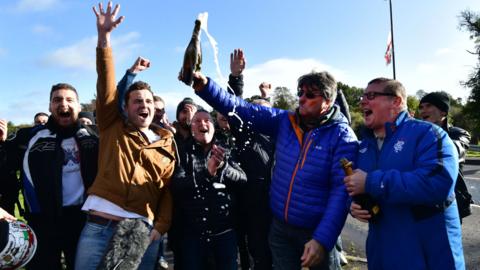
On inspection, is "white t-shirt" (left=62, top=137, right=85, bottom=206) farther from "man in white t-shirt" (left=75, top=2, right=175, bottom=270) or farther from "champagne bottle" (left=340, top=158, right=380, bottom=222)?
"champagne bottle" (left=340, top=158, right=380, bottom=222)

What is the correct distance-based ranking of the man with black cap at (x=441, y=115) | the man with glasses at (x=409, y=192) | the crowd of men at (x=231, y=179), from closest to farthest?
the man with glasses at (x=409, y=192) < the crowd of men at (x=231, y=179) < the man with black cap at (x=441, y=115)

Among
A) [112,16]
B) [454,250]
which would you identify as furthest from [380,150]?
[112,16]

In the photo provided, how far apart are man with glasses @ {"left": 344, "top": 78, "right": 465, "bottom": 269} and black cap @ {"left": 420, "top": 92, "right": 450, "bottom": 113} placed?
6.82 ft

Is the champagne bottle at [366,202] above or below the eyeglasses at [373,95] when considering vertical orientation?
below

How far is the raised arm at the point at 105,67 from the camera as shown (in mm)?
2734

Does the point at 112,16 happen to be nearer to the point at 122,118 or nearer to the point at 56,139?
the point at 122,118

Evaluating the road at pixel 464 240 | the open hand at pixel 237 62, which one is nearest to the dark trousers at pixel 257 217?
the open hand at pixel 237 62

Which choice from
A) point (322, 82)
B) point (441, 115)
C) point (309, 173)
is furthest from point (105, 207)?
point (441, 115)

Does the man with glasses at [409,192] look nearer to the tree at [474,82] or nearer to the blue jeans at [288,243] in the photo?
the blue jeans at [288,243]

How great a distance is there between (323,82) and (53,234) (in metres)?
2.59

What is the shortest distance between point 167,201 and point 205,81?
41.6 inches

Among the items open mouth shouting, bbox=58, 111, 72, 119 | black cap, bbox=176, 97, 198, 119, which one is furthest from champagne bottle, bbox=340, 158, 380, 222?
black cap, bbox=176, 97, 198, 119

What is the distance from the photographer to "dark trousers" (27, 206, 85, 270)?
313 centimetres

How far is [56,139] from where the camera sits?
3.16m
